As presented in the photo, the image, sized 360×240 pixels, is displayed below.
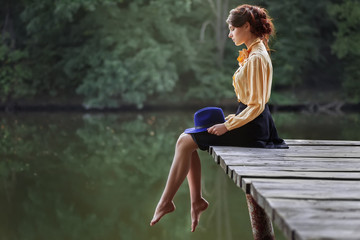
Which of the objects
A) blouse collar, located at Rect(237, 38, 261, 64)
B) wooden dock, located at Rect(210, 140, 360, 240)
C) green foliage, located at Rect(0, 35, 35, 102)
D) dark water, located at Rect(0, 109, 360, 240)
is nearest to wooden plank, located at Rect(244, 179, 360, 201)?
wooden dock, located at Rect(210, 140, 360, 240)

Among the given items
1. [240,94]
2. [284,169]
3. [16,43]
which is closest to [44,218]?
[240,94]

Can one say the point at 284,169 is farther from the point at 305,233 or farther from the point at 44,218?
the point at 44,218

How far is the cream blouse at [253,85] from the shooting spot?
3.04 meters

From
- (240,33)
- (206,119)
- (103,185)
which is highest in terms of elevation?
(240,33)

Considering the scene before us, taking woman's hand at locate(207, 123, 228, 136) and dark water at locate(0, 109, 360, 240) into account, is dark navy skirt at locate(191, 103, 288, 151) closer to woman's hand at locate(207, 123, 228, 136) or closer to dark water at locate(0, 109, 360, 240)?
woman's hand at locate(207, 123, 228, 136)

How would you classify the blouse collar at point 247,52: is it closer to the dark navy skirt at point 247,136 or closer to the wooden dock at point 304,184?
the dark navy skirt at point 247,136

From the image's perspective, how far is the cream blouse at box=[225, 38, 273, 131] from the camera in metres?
3.04

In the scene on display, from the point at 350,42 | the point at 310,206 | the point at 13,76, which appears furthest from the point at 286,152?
the point at 13,76

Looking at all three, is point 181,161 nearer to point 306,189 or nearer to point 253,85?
point 253,85

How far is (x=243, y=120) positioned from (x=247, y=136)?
16 centimetres

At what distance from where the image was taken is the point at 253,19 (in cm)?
315

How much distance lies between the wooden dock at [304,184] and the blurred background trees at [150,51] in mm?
13559

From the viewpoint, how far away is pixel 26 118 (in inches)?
560

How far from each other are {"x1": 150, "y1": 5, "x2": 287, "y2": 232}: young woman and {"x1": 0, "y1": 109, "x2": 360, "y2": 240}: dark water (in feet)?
5.95
